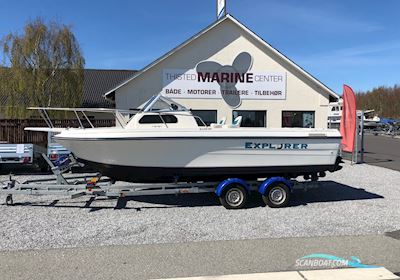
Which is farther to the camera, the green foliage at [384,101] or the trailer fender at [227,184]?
the green foliage at [384,101]

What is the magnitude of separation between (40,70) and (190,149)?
1660 cm

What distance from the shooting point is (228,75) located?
17.0 metres

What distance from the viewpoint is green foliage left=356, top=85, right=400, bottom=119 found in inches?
2267

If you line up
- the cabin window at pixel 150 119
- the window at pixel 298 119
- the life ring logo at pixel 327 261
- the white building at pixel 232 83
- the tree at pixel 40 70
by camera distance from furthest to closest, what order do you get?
the tree at pixel 40 70 < the window at pixel 298 119 < the white building at pixel 232 83 < the cabin window at pixel 150 119 < the life ring logo at pixel 327 261

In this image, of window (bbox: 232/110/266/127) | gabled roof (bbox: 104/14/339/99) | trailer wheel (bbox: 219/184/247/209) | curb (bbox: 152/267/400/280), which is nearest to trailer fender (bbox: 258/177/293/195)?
trailer wheel (bbox: 219/184/247/209)

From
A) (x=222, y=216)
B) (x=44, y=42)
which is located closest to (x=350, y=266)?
(x=222, y=216)

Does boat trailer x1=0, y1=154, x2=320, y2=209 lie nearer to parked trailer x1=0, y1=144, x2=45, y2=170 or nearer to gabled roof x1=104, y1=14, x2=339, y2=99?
parked trailer x1=0, y1=144, x2=45, y2=170

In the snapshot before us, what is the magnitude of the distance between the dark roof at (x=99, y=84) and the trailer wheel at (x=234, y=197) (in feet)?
76.7

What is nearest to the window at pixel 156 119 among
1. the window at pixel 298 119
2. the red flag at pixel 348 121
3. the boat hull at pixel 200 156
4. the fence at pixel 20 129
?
the boat hull at pixel 200 156

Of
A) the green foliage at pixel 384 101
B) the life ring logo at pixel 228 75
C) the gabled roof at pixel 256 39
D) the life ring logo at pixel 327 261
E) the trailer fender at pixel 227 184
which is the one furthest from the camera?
the green foliage at pixel 384 101

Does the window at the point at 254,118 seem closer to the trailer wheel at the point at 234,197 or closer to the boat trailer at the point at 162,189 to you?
the boat trailer at the point at 162,189

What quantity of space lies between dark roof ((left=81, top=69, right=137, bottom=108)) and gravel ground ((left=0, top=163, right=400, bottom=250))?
74.7ft

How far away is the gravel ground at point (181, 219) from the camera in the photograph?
619 centimetres

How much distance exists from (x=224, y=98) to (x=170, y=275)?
1268cm
